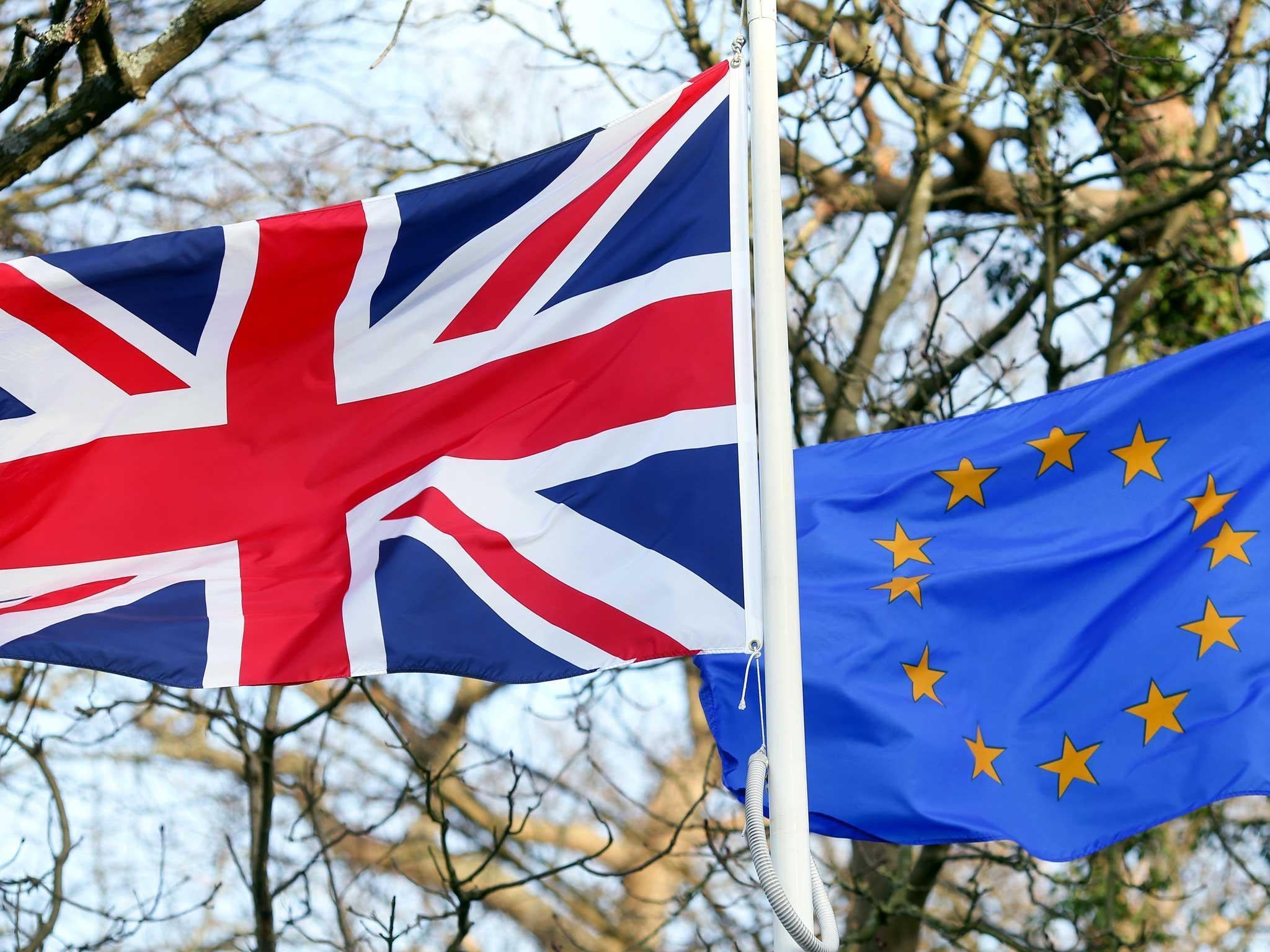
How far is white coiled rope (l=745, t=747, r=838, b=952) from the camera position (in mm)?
3457

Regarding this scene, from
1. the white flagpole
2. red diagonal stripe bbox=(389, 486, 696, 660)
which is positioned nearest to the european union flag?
red diagonal stripe bbox=(389, 486, 696, 660)

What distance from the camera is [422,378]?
4762mm

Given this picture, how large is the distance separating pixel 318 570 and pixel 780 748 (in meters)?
1.56

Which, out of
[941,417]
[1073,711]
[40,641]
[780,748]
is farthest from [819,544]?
[941,417]

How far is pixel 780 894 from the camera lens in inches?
138

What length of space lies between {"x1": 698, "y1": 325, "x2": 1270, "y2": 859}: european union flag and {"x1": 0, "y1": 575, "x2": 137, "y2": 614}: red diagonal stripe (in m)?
1.79

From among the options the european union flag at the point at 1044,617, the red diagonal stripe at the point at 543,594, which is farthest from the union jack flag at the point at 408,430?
the european union flag at the point at 1044,617

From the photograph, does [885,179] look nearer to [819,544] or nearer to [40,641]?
[819,544]

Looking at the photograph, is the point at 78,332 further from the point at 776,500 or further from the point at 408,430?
the point at 776,500

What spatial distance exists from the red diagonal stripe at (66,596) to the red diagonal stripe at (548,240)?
46.4 inches

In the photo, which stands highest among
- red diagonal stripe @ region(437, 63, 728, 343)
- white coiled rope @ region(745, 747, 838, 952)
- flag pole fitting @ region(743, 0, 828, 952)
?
red diagonal stripe @ region(437, 63, 728, 343)

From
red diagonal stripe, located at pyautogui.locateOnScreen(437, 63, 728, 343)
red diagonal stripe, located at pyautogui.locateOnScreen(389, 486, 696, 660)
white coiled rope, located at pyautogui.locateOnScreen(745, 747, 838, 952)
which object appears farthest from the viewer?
red diagonal stripe, located at pyautogui.locateOnScreen(437, 63, 728, 343)

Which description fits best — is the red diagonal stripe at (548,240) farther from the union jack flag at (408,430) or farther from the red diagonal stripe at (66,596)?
the red diagonal stripe at (66,596)

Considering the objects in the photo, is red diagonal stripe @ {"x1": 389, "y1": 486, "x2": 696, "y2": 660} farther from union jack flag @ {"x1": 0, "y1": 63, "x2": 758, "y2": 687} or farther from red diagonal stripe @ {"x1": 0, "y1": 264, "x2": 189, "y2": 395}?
red diagonal stripe @ {"x1": 0, "y1": 264, "x2": 189, "y2": 395}
